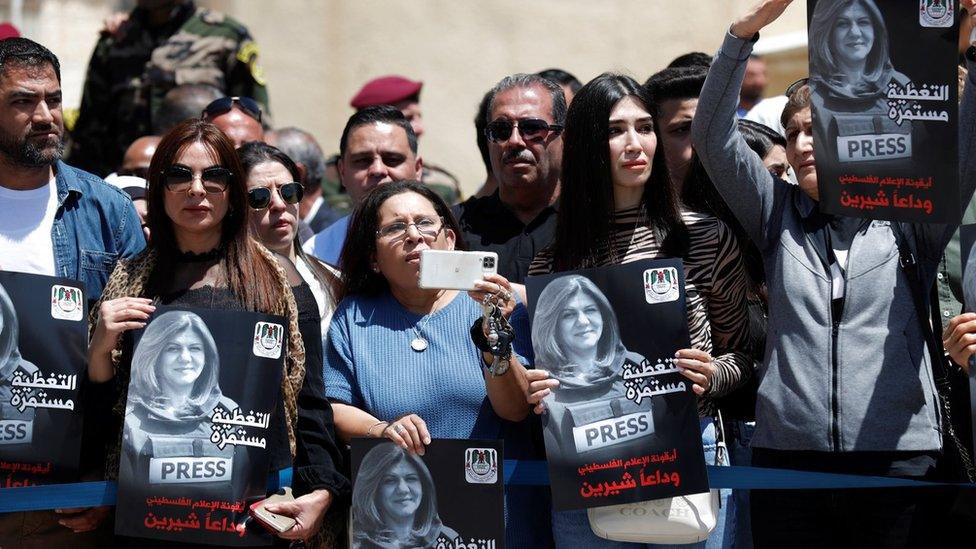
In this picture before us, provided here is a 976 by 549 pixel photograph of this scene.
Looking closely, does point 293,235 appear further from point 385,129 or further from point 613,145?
point 613,145

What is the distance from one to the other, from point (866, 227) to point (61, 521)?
3.00 metres

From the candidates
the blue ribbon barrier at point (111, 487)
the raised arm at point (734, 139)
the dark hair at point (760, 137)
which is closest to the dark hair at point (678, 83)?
the dark hair at point (760, 137)

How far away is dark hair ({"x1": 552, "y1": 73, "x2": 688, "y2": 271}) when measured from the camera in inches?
201

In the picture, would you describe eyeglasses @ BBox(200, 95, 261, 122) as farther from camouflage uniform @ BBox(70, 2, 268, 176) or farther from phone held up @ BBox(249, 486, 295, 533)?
phone held up @ BBox(249, 486, 295, 533)

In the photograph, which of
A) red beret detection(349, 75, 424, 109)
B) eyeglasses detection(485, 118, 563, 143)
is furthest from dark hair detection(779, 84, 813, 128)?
red beret detection(349, 75, 424, 109)

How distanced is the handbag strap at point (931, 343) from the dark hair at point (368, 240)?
5.32ft

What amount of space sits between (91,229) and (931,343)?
3.22 m

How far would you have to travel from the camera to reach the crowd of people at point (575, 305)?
15.6 ft

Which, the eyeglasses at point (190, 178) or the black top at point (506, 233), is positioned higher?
the eyeglasses at point (190, 178)

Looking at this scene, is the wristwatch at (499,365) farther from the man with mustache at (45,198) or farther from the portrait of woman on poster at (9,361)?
the man with mustache at (45,198)

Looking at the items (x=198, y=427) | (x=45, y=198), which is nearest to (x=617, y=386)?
(x=198, y=427)

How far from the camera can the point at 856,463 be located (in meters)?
4.74

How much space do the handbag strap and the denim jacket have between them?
2.91 meters

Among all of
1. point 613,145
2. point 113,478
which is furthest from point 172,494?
point 613,145
